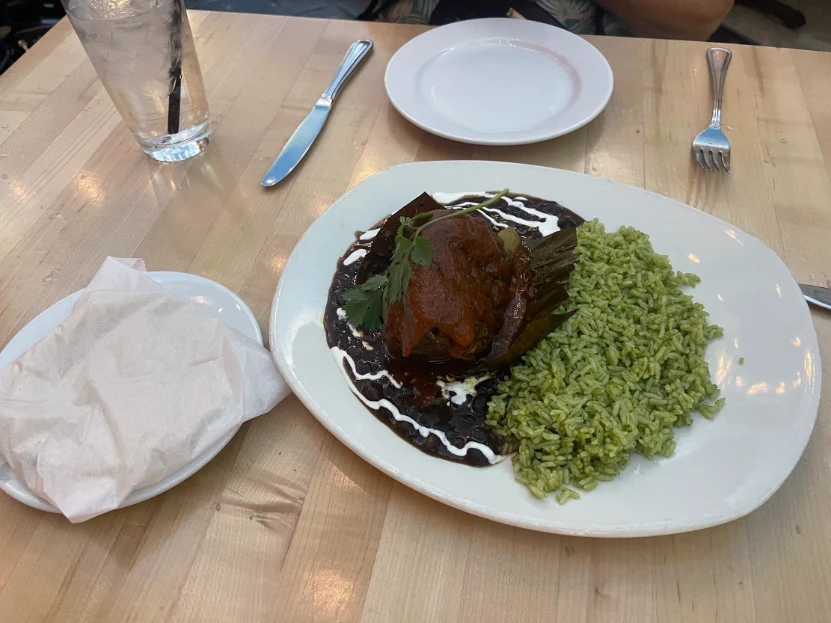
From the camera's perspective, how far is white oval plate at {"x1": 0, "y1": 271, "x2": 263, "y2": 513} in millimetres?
1354

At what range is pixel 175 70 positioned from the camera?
6.99ft

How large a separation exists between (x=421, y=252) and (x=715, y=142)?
1.47m

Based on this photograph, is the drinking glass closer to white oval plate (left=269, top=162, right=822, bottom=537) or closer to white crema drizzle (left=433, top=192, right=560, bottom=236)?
white oval plate (left=269, top=162, right=822, bottom=537)

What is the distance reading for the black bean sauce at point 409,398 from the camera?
4.71 feet

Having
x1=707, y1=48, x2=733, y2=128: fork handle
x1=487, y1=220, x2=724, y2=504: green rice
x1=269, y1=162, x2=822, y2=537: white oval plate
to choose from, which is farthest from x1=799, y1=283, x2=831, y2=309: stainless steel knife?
x1=707, y1=48, x2=733, y2=128: fork handle

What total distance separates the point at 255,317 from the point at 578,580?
3.83 ft

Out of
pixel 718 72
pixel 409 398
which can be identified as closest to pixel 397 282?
pixel 409 398

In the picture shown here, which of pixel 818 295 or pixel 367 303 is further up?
pixel 367 303

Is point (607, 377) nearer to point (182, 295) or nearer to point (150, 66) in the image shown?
point (182, 295)

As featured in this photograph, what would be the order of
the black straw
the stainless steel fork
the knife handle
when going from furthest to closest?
1. the knife handle
2. the stainless steel fork
3. the black straw

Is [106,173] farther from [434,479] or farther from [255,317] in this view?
[434,479]

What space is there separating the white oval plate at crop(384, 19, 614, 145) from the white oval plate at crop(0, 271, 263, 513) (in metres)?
1.06

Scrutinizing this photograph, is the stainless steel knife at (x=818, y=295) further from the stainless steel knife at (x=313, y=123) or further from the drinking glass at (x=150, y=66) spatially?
the drinking glass at (x=150, y=66)

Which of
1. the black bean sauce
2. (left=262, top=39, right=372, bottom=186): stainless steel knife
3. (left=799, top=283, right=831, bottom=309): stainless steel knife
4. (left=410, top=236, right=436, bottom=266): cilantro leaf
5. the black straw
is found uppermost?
the black straw
